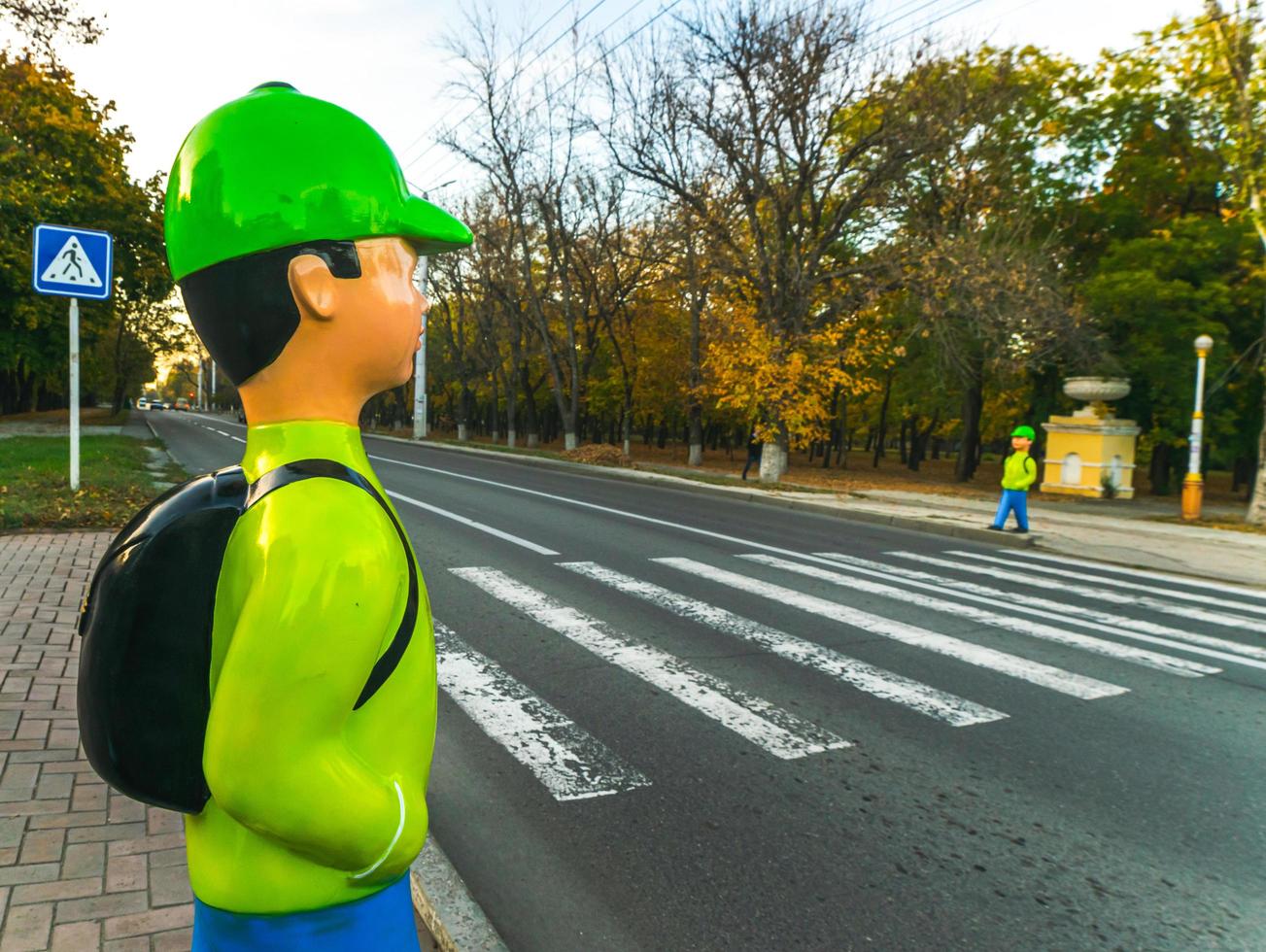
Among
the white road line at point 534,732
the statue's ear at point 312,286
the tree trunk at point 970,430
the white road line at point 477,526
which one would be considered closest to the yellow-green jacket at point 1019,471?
the white road line at point 477,526

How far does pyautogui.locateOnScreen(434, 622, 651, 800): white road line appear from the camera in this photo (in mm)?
3986

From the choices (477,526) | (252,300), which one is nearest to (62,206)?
(477,526)

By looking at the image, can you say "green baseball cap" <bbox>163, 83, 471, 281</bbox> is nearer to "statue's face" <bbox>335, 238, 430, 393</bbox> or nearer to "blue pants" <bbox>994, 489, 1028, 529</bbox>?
"statue's face" <bbox>335, 238, 430, 393</bbox>

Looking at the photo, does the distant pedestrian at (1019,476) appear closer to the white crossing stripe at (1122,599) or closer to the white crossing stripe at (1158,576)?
the white crossing stripe at (1158,576)

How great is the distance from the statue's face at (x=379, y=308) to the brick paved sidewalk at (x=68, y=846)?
2.17m

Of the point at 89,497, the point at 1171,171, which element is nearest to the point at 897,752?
the point at 89,497

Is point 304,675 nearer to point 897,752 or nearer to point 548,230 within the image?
point 897,752

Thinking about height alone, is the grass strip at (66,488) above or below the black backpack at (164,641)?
below

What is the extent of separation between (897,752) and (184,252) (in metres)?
4.19

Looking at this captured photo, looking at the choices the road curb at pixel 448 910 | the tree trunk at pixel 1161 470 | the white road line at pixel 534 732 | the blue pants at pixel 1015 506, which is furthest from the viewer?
the tree trunk at pixel 1161 470

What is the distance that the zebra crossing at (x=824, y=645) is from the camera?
4.55 meters

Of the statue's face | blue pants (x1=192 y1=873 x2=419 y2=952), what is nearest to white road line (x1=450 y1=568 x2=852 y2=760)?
blue pants (x1=192 y1=873 x2=419 y2=952)

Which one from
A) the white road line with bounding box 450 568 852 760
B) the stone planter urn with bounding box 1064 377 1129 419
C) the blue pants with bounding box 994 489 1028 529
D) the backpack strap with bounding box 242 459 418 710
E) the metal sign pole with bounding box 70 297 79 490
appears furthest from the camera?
the stone planter urn with bounding box 1064 377 1129 419

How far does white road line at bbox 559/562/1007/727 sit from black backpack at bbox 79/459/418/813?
4530mm
